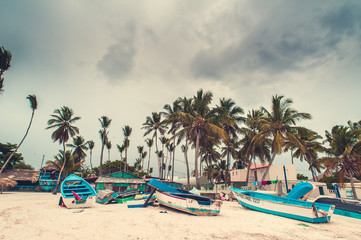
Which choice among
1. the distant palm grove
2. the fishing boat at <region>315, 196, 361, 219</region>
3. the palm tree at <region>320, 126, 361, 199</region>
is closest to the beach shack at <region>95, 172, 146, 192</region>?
the distant palm grove

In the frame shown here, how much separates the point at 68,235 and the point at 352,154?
70.9 ft

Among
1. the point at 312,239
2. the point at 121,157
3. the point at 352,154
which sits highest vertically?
the point at 121,157

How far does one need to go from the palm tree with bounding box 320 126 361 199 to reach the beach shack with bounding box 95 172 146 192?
A: 22160 millimetres

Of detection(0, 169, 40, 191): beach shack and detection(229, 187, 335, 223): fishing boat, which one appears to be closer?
detection(229, 187, 335, 223): fishing boat

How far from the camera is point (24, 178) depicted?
31.2 meters

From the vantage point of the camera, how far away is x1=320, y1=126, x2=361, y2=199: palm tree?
15906mm

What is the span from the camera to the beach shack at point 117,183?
80.4ft

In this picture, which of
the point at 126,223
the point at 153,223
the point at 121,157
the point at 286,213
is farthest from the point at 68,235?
the point at 121,157

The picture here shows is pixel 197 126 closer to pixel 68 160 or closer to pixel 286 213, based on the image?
pixel 286 213

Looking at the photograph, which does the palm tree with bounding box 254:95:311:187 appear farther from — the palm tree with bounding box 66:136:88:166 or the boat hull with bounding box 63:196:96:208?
the palm tree with bounding box 66:136:88:166

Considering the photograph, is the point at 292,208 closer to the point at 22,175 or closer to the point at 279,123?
the point at 279,123

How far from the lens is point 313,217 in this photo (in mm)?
8859

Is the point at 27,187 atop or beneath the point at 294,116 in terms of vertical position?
beneath

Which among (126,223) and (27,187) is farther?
(27,187)
